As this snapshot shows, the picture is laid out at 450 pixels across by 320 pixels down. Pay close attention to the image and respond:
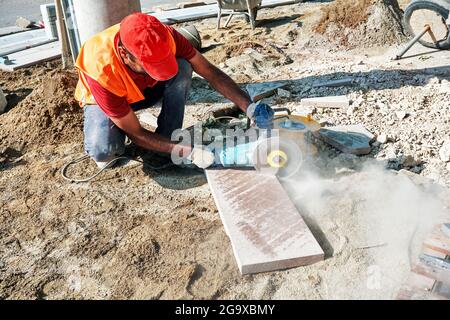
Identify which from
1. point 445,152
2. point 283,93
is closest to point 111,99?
point 283,93

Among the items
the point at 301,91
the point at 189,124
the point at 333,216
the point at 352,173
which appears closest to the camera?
the point at 333,216

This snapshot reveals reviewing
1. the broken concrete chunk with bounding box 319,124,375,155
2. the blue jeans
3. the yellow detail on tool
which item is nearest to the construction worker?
the blue jeans

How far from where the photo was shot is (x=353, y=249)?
2785 millimetres

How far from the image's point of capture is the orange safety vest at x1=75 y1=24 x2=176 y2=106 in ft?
10.2

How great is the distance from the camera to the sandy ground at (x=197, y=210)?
2643 millimetres

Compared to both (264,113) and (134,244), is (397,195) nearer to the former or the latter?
(264,113)

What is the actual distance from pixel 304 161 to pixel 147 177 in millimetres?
1324

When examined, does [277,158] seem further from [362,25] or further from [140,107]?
[362,25]

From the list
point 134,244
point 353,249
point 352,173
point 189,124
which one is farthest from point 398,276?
point 189,124

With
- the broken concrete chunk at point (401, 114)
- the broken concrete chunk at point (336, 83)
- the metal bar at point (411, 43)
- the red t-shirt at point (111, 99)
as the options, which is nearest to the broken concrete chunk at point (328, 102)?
the broken concrete chunk at point (336, 83)

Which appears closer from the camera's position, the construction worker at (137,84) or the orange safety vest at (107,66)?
the construction worker at (137,84)

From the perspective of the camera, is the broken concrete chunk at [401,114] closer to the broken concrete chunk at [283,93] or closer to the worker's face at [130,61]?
the broken concrete chunk at [283,93]

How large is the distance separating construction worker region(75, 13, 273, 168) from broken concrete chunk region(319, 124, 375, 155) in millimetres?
855

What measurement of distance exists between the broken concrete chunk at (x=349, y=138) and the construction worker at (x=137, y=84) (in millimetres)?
855
